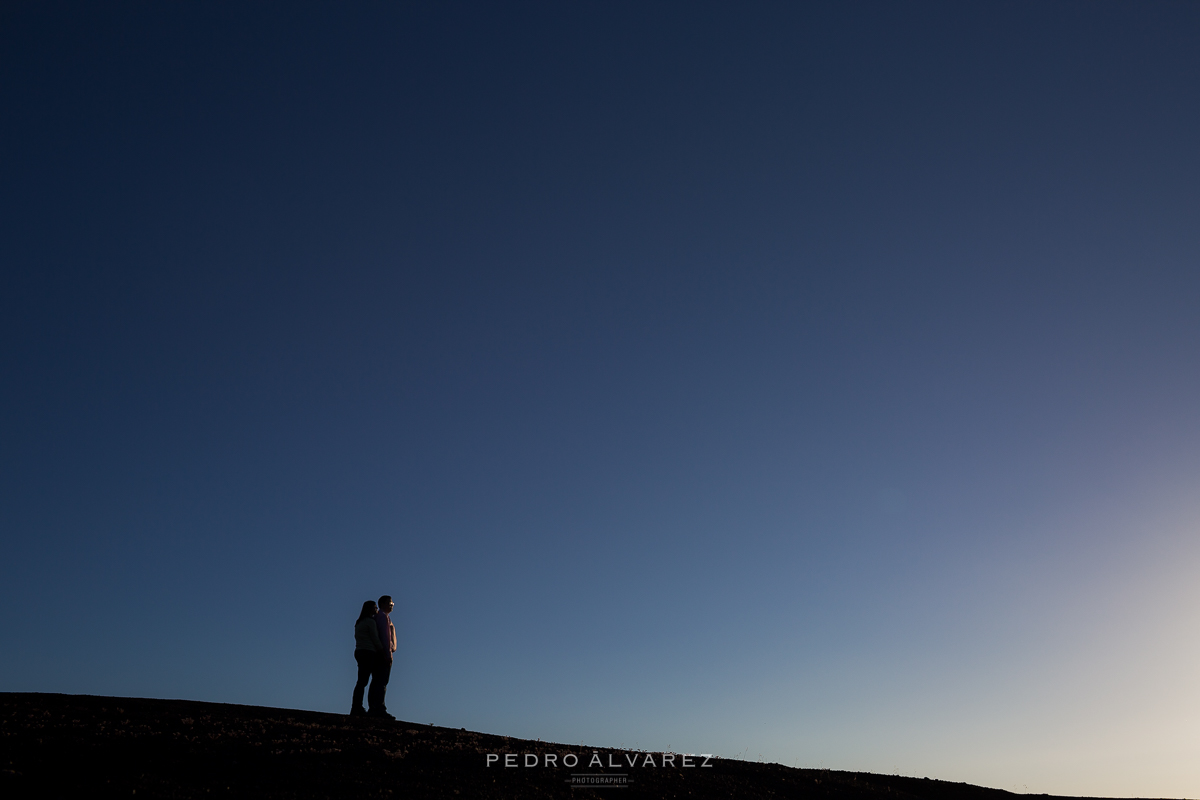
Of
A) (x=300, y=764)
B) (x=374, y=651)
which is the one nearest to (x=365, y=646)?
(x=374, y=651)

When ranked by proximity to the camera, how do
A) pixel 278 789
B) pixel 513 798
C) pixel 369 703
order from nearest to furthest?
pixel 278 789
pixel 513 798
pixel 369 703

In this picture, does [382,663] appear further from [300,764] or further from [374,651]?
[300,764]

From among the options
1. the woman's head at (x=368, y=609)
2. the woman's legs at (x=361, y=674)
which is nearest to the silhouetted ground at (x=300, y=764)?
the woman's legs at (x=361, y=674)

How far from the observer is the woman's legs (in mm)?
19484

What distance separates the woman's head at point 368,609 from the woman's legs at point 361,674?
0.85 metres

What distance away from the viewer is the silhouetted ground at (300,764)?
11.9 meters

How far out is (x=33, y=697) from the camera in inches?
706

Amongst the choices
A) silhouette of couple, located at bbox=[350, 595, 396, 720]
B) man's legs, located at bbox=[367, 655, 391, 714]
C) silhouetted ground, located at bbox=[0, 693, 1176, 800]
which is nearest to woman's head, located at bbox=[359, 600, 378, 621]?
silhouette of couple, located at bbox=[350, 595, 396, 720]

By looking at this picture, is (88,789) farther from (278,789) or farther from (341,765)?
(341,765)

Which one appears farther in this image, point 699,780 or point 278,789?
point 699,780

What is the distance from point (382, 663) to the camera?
19.7 meters

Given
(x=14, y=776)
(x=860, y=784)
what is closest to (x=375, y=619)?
(x=14, y=776)

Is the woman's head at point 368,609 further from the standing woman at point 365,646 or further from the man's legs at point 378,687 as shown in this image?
the man's legs at point 378,687

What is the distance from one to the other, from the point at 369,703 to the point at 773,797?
10145 millimetres
